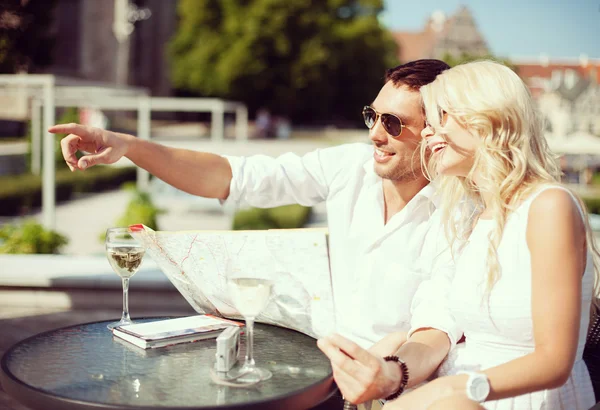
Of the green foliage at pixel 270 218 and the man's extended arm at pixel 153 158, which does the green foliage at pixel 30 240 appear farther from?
the man's extended arm at pixel 153 158

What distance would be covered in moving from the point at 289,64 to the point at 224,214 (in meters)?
26.4

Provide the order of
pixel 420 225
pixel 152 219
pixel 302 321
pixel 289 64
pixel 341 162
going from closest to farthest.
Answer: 1. pixel 302 321
2. pixel 420 225
3. pixel 341 162
4. pixel 152 219
5. pixel 289 64

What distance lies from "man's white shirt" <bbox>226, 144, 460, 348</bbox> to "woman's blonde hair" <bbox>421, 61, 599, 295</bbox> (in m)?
0.33

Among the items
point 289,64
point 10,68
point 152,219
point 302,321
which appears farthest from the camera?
point 289,64

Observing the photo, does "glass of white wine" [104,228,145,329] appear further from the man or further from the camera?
the camera

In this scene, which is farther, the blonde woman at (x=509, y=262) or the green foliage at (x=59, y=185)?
the green foliage at (x=59, y=185)

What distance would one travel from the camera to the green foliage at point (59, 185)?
1236cm

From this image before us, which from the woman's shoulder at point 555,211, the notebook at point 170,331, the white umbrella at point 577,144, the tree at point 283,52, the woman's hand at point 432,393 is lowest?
the woman's hand at point 432,393

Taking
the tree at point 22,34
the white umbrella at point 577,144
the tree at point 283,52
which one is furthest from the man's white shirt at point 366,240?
the tree at point 283,52

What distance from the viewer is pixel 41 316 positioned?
4.01 meters

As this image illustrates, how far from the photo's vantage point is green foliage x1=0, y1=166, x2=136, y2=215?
12359mm

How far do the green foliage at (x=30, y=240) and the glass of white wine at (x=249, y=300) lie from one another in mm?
4674

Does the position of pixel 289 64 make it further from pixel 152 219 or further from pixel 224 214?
pixel 152 219

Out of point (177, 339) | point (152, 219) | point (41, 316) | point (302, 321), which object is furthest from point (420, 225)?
point (152, 219)
